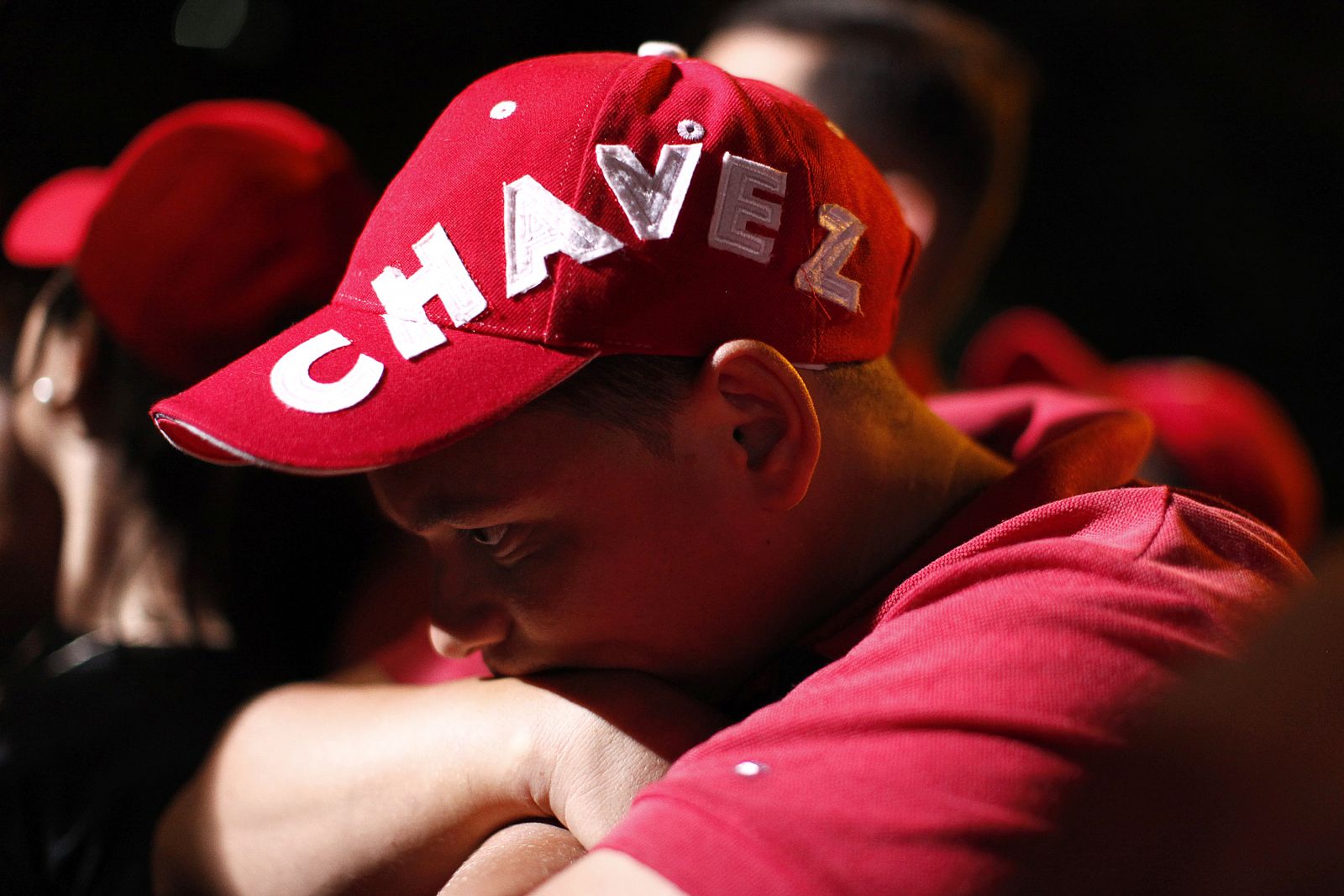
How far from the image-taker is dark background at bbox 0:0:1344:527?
5.54ft

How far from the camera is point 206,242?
1144mm

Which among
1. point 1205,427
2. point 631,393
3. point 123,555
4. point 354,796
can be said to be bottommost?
point 123,555

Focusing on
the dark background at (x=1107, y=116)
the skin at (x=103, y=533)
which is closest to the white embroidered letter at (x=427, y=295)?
the skin at (x=103, y=533)

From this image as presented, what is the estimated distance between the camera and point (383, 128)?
6.28 ft

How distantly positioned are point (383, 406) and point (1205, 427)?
3.61 ft

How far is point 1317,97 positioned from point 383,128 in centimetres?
153

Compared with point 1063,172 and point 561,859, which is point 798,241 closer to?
point 561,859

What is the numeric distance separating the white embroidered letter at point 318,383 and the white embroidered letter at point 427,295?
0.03m

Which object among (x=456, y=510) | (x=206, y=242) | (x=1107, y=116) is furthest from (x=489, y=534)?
(x=1107, y=116)

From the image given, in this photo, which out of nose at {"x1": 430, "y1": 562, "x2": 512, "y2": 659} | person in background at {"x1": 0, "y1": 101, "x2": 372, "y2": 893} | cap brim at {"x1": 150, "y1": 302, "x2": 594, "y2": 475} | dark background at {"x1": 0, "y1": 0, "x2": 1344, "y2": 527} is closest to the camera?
cap brim at {"x1": 150, "y1": 302, "x2": 594, "y2": 475}

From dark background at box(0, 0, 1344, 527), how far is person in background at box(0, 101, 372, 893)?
0.49m

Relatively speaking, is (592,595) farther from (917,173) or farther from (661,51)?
(917,173)

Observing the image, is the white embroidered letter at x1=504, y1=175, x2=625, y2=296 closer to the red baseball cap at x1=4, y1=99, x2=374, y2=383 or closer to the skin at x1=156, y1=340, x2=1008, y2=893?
the skin at x1=156, y1=340, x2=1008, y2=893

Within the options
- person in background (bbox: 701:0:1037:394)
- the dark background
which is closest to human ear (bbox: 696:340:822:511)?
person in background (bbox: 701:0:1037:394)
